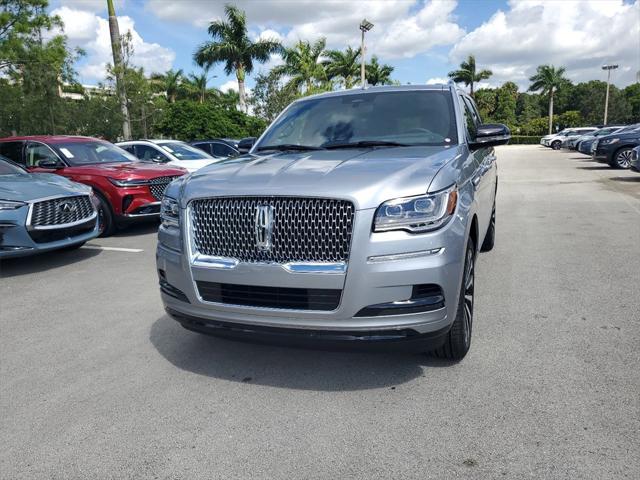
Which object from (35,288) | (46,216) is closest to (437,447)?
(35,288)

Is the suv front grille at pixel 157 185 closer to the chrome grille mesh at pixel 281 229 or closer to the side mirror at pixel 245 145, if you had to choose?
the side mirror at pixel 245 145

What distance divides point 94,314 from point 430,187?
344cm

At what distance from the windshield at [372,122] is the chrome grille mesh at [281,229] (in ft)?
4.27

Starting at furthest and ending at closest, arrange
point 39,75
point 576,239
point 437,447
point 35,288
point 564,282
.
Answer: point 39,75 → point 576,239 → point 35,288 → point 564,282 → point 437,447

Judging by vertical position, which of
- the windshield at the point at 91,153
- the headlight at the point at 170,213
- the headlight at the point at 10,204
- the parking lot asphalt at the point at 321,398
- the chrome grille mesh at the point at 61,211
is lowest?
the parking lot asphalt at the point at 321,398

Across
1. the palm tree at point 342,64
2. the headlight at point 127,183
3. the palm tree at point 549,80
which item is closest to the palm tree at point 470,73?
the palm tree at point 549,80

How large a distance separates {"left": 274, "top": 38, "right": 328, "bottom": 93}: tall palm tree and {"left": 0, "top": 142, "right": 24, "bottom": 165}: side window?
2817 cm

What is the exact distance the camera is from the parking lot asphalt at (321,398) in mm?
2521

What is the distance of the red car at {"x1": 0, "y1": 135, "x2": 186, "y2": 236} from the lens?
8578 mm

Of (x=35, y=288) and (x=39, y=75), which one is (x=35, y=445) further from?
(x=39, y=75)

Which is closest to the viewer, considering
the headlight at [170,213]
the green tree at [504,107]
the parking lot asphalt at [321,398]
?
the parking lot asphalt at [321,398]

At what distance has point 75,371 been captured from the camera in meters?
3.61

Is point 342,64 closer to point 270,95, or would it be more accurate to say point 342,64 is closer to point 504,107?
point 270,95

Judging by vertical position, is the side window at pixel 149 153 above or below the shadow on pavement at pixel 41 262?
above
